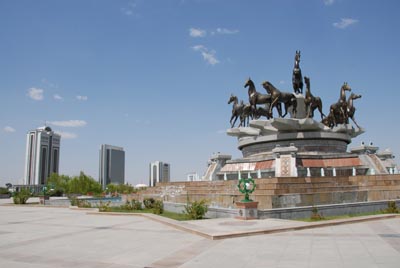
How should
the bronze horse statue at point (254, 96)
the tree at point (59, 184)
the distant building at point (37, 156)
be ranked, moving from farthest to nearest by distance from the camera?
1. the distant building at point (37, 156)
2. the tree at point (59, 184)
3. the bronze horse statue at point (254, 96)

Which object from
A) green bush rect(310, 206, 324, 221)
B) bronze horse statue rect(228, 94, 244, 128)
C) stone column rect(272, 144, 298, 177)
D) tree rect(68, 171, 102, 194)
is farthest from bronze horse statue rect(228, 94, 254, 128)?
tree rect(68, 171, 102, 194)

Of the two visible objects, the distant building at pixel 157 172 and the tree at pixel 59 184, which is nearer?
the tree at pixel 59 184

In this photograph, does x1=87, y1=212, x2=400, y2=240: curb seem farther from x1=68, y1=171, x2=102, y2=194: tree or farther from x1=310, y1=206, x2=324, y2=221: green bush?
x1=68, y1=171, x2=102, y2=194: tree

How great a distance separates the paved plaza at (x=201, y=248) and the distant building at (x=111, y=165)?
112m

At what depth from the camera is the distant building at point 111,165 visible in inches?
4751

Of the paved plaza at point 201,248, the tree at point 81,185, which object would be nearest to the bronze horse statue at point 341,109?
the paved plaza at point 201,248

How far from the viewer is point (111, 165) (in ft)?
403

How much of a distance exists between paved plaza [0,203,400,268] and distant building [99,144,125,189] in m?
112

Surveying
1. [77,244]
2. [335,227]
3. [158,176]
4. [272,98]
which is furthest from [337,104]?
[158,176]

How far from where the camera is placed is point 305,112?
95.8 feet

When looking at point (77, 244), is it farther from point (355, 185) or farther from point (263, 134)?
point (263, 134)

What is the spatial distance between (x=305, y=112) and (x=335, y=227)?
63.4ft

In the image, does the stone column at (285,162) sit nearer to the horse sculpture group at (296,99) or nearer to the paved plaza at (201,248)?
the horse sculpture group at (296,99)

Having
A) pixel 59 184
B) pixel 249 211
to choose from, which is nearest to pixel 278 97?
pixel 249 211
